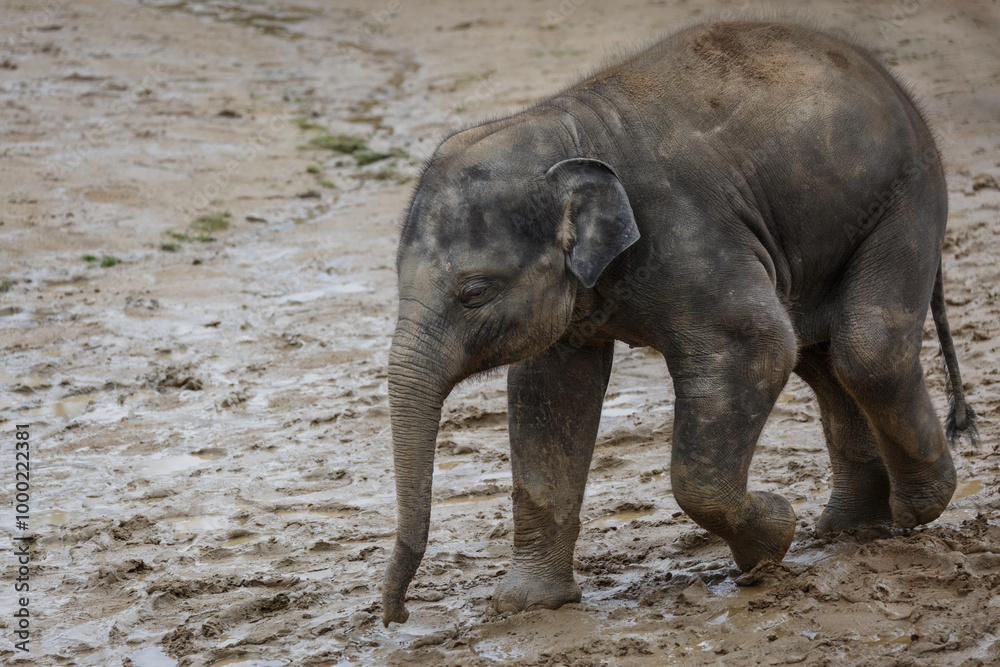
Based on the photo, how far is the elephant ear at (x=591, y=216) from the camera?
357 cm

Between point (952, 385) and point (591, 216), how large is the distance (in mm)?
1955

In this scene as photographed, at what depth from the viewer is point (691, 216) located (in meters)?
3.76

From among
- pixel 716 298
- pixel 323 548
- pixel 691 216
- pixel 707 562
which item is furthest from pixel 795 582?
pixel 323 548

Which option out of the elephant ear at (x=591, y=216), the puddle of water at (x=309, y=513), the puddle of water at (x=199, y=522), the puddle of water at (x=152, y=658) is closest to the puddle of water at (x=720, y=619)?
the elephant ear at (x=591, y=216)

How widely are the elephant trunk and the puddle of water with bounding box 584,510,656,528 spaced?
158 cm

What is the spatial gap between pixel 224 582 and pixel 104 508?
105 centimetres

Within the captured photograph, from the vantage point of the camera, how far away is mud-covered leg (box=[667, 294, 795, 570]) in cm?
372

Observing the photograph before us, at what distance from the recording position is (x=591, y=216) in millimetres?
3598

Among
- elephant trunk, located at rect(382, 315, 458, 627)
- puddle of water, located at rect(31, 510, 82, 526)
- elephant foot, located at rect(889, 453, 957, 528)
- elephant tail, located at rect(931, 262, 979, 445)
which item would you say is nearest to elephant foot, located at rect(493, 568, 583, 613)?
elephant trunk, located at rect(382, 315, 458, 627)

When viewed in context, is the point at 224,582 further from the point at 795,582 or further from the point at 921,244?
the point at 921,244

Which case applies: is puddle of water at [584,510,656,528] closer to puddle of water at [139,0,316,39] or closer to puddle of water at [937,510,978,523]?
puddle of water at [937,510,978,523]

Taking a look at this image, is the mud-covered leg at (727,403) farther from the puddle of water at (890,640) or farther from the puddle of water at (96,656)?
the puddle of water at (96,656)

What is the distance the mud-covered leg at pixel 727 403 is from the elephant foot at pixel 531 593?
61 cm

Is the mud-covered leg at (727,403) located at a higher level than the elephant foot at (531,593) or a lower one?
higher
